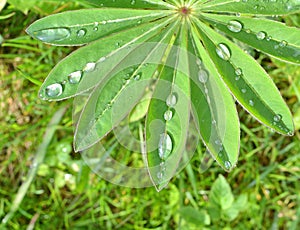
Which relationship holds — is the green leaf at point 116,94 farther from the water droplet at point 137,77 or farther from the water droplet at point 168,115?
the water droplet at point 168,115

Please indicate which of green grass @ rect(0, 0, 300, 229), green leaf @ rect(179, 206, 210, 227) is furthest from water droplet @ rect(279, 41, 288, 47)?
green leaf @ rect(179, 206, 210, 227)

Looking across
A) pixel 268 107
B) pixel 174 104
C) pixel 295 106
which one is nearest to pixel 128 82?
pixel 174 104

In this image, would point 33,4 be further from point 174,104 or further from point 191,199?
point 191,199

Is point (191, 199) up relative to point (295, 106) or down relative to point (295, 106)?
down

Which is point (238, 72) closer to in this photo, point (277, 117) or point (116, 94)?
point (277, 117)

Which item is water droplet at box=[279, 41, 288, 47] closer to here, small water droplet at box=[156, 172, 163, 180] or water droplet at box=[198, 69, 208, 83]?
water droplet at box=[198, 69, 208, 83]
